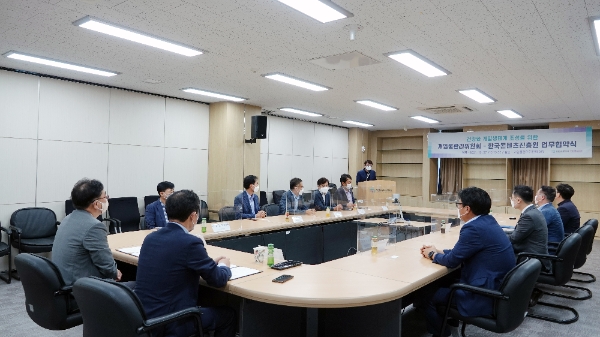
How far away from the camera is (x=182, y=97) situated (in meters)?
7.34

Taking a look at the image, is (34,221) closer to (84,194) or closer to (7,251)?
(7,251)

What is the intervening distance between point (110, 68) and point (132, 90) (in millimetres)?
1471

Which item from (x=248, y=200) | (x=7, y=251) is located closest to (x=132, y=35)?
(x=248, y=200)

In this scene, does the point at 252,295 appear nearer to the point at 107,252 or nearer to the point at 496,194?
the point at 107,252

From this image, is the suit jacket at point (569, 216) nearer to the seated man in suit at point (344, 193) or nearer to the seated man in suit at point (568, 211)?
the seated man in suit at point (568, 211)

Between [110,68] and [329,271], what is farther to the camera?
[110,68]

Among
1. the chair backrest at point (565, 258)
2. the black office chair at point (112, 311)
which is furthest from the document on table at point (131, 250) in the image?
the chair backrest at point (565, 258)

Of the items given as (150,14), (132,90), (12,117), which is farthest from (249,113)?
(150,14)

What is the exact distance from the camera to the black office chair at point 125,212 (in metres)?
6.37

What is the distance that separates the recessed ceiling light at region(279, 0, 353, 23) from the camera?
3.06 m

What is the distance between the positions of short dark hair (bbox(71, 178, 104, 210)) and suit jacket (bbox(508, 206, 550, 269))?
3827mm

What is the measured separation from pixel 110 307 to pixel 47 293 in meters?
0.88

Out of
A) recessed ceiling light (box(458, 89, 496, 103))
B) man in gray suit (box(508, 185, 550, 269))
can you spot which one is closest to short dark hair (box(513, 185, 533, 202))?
man in gray suit (box(508, 185, 550, 269))

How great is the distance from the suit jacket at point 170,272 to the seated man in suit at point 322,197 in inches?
188
